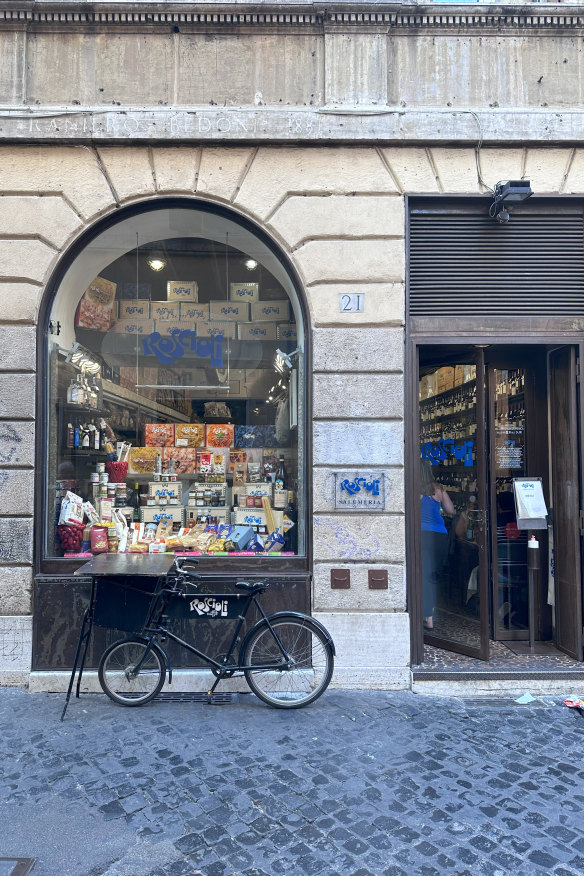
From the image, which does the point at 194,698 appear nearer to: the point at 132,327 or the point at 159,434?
the point at 159,434

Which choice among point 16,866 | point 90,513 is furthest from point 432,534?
point 16,866

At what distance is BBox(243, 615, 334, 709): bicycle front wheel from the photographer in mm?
4859

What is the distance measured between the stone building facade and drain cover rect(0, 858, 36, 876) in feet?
9.19

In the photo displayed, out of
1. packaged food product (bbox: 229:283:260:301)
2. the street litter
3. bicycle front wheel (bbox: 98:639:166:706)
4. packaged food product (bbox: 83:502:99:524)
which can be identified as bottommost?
the street litter

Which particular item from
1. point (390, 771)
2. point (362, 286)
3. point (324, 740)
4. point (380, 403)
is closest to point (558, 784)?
point (390, 771)

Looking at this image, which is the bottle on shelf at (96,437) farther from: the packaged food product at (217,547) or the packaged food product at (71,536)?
the packaged food product at (217,547)

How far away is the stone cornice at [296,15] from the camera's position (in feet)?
18.5

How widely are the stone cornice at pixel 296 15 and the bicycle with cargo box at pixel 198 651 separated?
5.48 m

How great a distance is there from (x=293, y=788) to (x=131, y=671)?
6.07 feet

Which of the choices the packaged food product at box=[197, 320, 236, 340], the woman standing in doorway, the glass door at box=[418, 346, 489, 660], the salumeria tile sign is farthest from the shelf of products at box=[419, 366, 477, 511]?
the packaged food product at box=[197, 320, 236, 340]

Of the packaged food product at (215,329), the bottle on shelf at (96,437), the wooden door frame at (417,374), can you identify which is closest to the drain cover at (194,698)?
the wooden door frame at (417,374)

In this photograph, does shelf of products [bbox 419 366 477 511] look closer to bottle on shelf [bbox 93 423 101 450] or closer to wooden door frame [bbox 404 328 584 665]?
wooden door frame [bbox 404 328 584 665]

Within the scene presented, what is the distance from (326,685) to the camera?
4879 millimetres

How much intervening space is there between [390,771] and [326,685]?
1086 millimetres
